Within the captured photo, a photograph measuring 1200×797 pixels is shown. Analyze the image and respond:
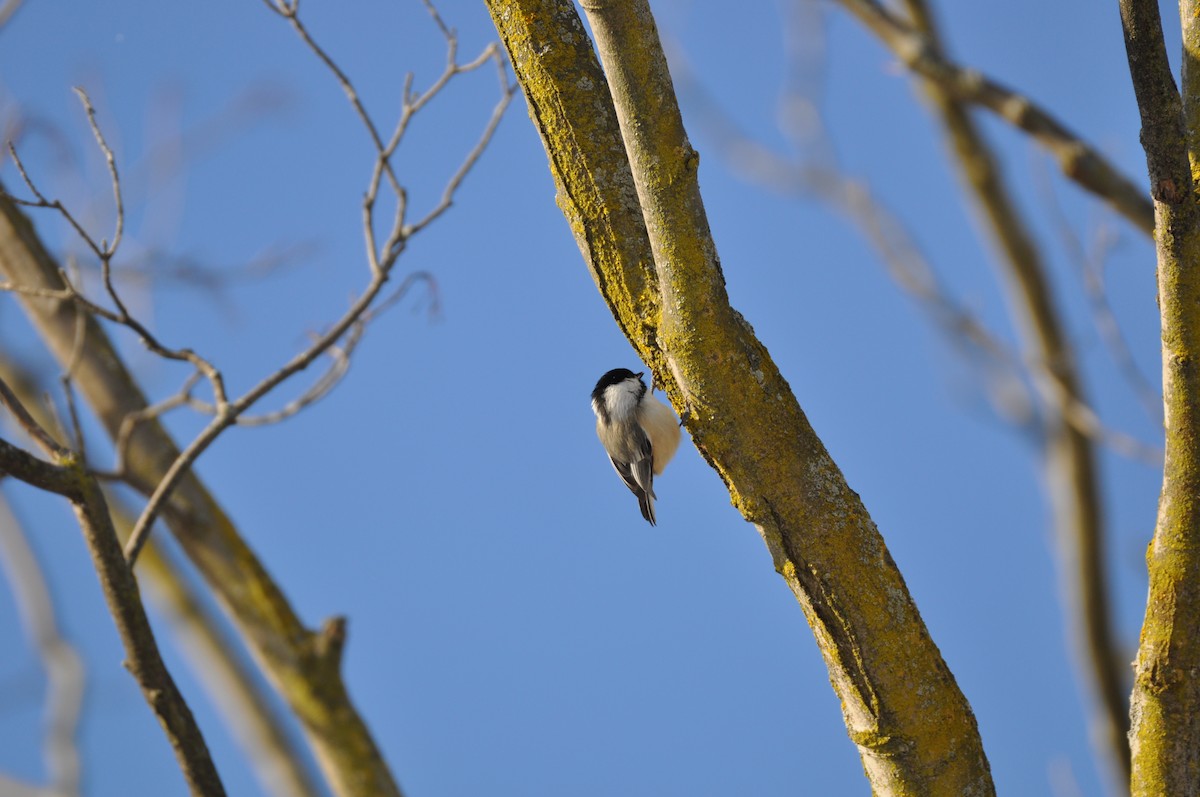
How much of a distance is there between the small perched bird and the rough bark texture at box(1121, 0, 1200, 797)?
7.06 feet

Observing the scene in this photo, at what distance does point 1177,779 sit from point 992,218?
2757 millimetres

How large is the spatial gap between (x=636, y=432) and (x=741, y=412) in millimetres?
2136

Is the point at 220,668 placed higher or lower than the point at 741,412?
higher

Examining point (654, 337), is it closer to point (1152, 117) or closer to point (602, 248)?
point (602, 248)

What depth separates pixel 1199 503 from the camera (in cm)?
165

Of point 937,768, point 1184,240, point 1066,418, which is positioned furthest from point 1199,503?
point 1066,418

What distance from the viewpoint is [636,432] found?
376cm

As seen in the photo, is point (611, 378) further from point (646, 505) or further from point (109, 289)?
point (109, 289)

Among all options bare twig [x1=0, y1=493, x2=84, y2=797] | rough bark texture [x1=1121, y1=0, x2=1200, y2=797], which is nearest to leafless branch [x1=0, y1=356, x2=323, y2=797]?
bare twig [x1=0, y1=493, x2=84, y2=797]

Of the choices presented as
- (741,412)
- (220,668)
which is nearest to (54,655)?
(220,668)

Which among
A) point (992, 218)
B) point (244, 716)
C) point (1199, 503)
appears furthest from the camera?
point (992, 218)

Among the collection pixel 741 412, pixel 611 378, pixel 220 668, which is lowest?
pixel 741 412

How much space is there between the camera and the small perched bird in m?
3.77

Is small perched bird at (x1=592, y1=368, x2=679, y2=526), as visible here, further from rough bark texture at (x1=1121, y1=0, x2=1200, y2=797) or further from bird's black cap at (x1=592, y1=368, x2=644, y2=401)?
rough bark texture at (x1=1121, y1=0, x2=1200, y2=797)
